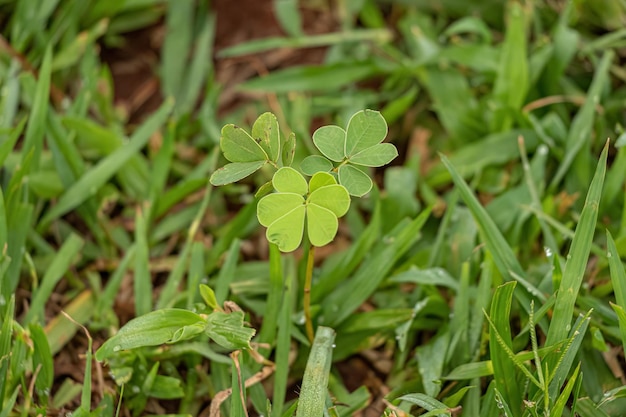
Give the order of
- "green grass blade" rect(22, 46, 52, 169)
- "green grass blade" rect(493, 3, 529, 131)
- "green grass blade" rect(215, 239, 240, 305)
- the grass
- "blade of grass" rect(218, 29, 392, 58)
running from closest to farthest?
1. the grass
2. "green grass blade" rect(215, 239, 240, 305)
3. "green grass blade" rect(22, 46, 52, 169)
4. "green grass blade" rect(493, 3, 529, 131)
5. "blade of grass" rect(218, 29, 392, 58)

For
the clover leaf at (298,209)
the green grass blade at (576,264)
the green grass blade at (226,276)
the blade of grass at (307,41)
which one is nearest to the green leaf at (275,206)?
the clover leaf at (298,209)

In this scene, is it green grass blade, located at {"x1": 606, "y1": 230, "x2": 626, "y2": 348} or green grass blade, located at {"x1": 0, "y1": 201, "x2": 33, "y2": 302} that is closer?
green grass blade, located at {"x1": 606, "y1": 230, "x2": 626, "y2": 348}

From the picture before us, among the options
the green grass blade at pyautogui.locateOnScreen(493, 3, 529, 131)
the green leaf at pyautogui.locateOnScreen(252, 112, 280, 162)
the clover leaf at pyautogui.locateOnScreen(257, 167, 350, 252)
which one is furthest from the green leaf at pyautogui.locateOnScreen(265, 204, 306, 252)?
the green grass blade at pyautogui.locateOnScreen(493, 3, 529, 131)

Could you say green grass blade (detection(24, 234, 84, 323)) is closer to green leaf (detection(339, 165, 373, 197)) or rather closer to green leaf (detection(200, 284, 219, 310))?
green leaf (detection(200, 284, 219, 310))

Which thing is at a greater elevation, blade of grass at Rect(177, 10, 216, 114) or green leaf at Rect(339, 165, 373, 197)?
green leaf at Rect(339, 165, 373, 197)

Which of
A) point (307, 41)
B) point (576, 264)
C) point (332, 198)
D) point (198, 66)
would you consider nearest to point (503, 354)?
point (576, 264)

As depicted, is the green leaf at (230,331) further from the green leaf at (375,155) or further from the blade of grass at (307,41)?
the blade of grass at (307,41)

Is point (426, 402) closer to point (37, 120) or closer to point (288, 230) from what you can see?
point (288, 230)
